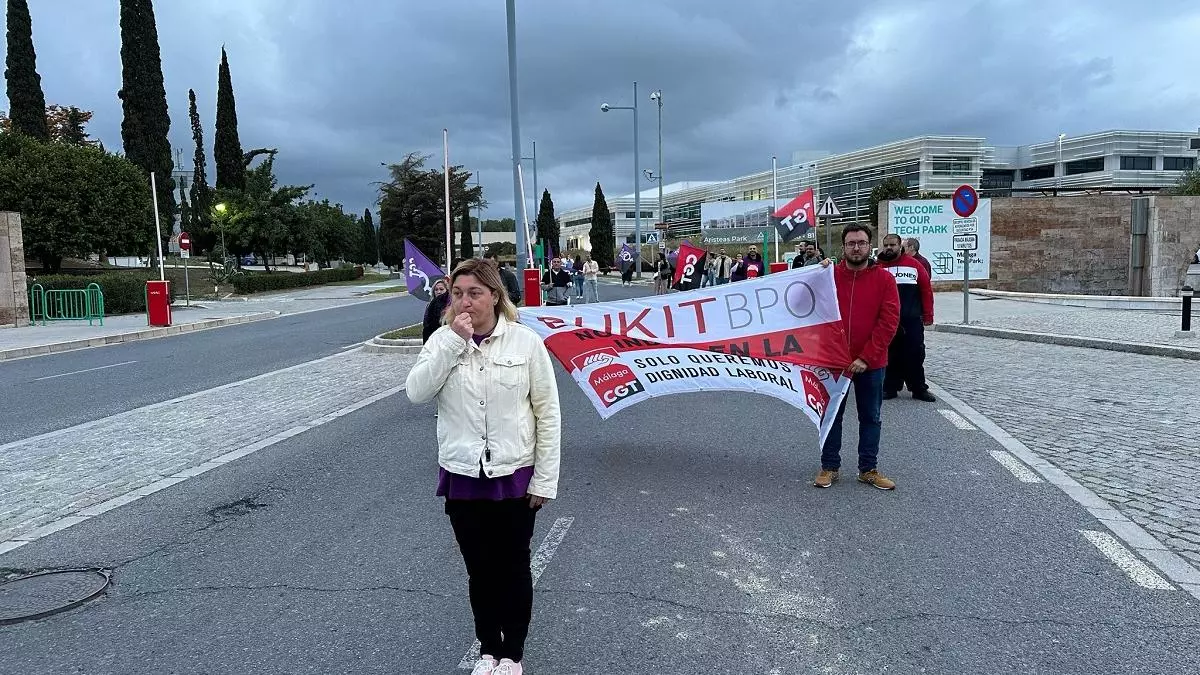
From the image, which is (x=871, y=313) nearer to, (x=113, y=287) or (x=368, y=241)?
(x=113, y=287)

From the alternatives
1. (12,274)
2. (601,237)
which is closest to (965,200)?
(12,274)

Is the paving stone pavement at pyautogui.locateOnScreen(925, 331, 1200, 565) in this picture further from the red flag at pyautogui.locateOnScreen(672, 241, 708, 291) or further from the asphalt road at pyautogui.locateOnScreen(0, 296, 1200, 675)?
the red flag at pyautogui.locateOnScreen(672, 241, 708, 291)

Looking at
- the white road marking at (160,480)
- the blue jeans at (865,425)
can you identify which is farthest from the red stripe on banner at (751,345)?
the white road marking at (160,480)

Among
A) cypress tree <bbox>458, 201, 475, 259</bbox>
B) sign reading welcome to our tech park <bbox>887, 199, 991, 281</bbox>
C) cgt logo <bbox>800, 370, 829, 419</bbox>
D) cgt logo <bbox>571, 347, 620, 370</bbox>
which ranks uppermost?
cypress tree <bbox>458, 201, 475, 259</bbox>

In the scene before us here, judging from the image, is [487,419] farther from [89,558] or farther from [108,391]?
[108,391]

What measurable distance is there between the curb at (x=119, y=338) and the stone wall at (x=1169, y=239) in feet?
104

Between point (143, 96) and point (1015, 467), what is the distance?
2187 inches

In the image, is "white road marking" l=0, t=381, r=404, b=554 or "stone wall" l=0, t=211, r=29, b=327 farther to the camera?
"stone wall" l=0, t=211, r=29, b=327

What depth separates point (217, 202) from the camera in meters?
Answer: 52.1

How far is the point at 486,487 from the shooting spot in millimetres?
3143

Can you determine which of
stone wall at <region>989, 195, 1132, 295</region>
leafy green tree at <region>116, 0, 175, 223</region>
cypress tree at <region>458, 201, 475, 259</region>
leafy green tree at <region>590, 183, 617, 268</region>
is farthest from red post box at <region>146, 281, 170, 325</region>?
leafy green tree at <region>590, 183, 617, 268</region>

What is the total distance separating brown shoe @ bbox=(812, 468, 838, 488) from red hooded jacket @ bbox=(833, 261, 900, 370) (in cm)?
86

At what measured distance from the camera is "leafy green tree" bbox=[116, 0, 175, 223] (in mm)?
48719

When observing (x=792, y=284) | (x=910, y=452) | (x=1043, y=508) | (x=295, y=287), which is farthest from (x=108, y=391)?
(x=295, y=287)
